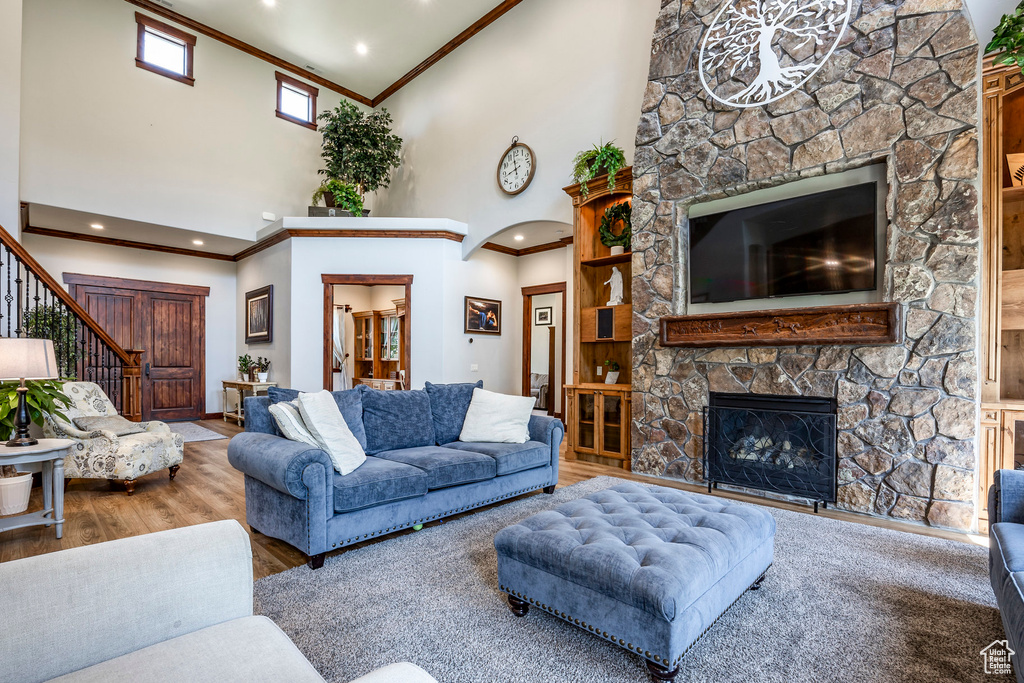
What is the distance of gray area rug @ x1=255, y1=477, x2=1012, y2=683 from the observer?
1.74 m

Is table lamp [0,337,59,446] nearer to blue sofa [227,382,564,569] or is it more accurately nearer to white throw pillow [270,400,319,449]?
blue sofa [227,382,564,569]

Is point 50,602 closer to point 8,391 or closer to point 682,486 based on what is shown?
point 8,391

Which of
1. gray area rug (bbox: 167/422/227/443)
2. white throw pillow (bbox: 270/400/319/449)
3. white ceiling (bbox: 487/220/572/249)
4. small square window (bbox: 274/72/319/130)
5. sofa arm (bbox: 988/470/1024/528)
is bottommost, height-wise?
gray area rug (bbox: 167/422/227/443)

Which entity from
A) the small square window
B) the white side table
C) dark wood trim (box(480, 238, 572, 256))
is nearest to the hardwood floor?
the white side table

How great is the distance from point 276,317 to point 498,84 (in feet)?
14.1

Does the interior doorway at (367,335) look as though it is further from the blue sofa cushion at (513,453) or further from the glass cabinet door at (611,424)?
the blue sofa cushion at (513,453)

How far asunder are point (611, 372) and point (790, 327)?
72.8 inches

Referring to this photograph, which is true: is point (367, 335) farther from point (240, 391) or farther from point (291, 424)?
point (291, 424)

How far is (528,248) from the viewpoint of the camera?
7.57m

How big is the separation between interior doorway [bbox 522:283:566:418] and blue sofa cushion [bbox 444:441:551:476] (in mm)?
3699

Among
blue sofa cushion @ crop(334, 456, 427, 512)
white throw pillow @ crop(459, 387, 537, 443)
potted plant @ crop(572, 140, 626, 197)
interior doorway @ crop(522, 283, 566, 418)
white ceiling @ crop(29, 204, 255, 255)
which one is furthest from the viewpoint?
interior doorway @ crop(522, 283, 566, 418)

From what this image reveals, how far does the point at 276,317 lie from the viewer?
6.91 meters

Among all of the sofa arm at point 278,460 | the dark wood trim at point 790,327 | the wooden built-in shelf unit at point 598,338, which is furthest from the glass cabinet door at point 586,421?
the sofa arm at point 278,460

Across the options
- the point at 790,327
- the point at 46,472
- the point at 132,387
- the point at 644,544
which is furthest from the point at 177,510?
the point at 790,327
